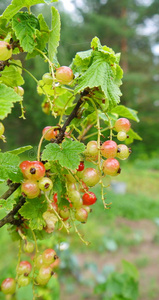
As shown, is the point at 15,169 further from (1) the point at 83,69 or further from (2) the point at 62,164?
(1) the point at 83,69

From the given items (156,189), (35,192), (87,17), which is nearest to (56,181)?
(35,192)

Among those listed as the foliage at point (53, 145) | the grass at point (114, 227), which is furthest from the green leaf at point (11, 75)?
the grass at point (114, 227)

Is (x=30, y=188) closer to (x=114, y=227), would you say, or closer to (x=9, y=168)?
(x=9, y=168)

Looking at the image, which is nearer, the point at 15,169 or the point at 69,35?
the point at 15,169

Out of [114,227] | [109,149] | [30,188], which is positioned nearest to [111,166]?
[109,149]

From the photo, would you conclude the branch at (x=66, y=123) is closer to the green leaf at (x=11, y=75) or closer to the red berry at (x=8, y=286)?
the green leaf at (x=11, y=75)

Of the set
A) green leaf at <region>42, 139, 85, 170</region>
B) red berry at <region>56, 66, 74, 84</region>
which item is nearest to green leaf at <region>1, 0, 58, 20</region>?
red berry at <region>56, 66, 74, 84</region>

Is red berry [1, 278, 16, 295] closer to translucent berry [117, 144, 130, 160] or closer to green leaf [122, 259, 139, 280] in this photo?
translucent berry [117, 144, 130, 160]
